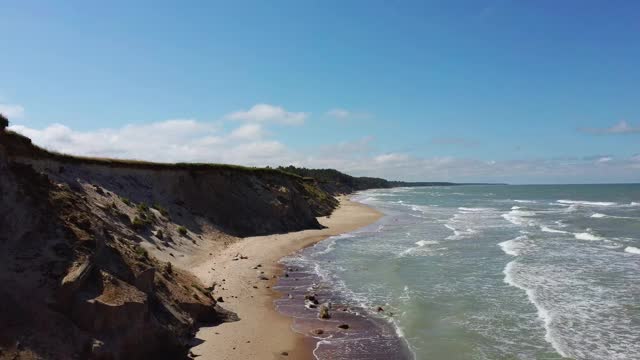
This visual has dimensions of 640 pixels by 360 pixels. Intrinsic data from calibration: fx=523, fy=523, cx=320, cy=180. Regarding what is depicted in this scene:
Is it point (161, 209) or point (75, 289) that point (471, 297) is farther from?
point (161, 209)

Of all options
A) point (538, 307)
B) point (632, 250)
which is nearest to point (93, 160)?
point (538, 307)

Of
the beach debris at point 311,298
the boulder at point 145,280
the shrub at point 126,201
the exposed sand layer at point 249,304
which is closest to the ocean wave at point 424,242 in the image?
the exposed sand layer at point 249,304

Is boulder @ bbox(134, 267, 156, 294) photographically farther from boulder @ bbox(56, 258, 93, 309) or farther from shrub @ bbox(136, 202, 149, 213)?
shrub @ bbox(136, 202, 149, 213)

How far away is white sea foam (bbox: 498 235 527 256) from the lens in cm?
3788

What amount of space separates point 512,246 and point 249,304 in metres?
25.8

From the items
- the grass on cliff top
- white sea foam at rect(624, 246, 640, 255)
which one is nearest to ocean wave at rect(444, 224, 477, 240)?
white sea foam at rect(624, 246, 640, 255)

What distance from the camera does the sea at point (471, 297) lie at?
17.8 m

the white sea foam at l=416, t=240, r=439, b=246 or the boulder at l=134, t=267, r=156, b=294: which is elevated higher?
the boulder at l=134, t=267, r=156, b=294

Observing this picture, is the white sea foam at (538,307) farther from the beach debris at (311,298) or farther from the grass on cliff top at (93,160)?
the grass on cliff top at (93,160)

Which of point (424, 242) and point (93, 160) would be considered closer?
point (93, 160)

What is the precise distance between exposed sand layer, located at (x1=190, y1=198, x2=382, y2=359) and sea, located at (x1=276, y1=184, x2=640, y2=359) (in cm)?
81

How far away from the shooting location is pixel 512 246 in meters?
41.0

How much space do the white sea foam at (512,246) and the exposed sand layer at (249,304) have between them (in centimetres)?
1563

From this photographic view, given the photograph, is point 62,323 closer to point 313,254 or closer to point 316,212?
point 313,254
